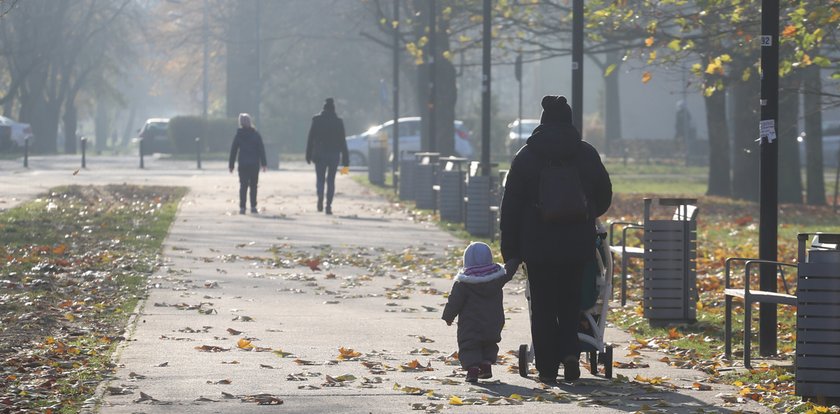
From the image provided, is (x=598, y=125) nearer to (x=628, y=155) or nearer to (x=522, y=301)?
(x=628, y=155)

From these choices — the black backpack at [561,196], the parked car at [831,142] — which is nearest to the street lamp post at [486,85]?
the black backpack at [561,196]

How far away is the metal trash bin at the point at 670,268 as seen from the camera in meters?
11.9

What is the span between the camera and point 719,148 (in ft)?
108

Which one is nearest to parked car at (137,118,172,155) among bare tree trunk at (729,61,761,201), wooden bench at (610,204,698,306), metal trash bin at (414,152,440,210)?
bare tree trunk at (729,61,761,201)

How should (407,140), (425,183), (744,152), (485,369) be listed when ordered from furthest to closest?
(407,140)
(744,152)
(425,183)
(485,369)

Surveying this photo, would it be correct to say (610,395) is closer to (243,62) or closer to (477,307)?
(477,307)

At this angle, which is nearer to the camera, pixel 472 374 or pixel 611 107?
pixel 472 374

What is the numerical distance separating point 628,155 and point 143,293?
4487 centimetres

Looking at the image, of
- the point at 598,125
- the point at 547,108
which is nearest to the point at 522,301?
the point at 547,108

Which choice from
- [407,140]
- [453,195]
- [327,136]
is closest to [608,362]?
[453,195]

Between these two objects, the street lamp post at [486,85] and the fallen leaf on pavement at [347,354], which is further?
the street lamp post at [486,85]

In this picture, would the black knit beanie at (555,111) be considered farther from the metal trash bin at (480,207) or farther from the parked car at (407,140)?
the parked car at (407,140)

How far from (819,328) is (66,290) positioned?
7.54 m

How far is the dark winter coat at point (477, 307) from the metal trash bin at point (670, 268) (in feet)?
10.4
